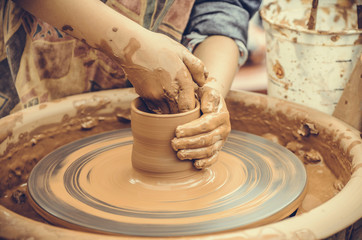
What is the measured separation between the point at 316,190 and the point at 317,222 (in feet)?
1.74

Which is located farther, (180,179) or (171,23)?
(171,23)

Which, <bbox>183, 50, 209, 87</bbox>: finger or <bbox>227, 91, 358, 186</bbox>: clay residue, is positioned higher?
<bbox>183, 50, 209, 87</bbox>: finger

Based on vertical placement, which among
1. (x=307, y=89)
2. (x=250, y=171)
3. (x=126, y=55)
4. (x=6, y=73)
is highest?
(x=126, y=55)

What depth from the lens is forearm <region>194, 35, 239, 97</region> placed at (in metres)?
1.71

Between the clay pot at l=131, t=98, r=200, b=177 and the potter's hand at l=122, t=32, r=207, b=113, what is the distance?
50 millimetres

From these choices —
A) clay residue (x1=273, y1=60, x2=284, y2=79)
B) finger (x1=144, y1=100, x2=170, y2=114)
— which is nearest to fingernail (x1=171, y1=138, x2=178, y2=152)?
finger (x1=144, y1=100, x2=170, y2=114)

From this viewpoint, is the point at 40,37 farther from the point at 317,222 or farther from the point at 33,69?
the point at 317,222

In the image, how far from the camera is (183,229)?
1133 mm

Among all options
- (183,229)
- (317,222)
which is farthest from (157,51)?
(317,222)

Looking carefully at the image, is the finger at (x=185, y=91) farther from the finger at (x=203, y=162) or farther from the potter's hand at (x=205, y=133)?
the finger at (x=203, y=162)

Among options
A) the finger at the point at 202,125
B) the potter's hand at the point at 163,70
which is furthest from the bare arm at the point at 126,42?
the finger at the point at 202,125

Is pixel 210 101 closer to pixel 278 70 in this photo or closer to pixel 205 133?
pixel 205 133

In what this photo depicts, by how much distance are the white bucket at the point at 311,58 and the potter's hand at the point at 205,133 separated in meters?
1.07

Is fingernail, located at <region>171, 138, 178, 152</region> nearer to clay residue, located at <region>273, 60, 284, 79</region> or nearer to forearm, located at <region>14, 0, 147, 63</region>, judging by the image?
forearm, located at <region>14, 0, 147, 63</region>
